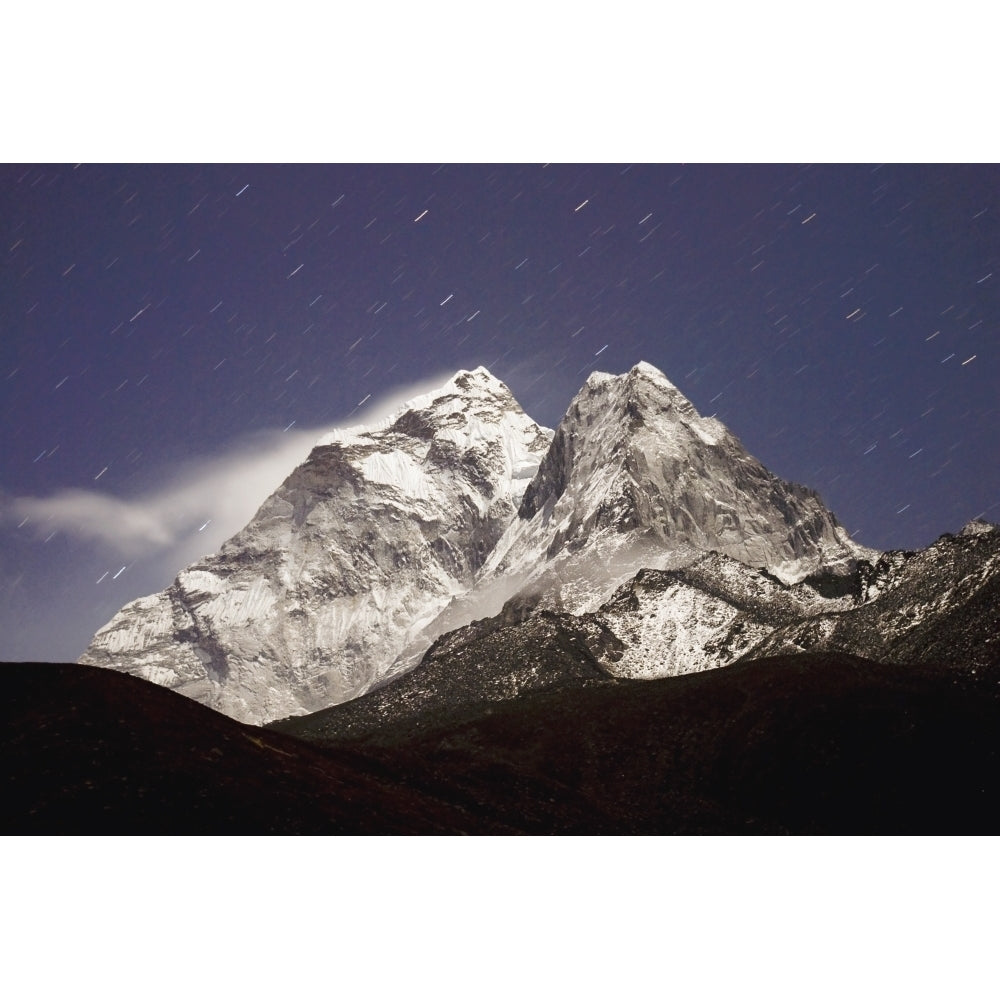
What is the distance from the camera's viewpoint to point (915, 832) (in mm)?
96188

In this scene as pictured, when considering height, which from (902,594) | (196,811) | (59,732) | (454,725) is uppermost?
(902,594)

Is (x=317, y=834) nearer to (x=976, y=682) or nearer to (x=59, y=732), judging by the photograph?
(x=59, y=732)

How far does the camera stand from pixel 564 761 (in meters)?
133

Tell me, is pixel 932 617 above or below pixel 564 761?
above

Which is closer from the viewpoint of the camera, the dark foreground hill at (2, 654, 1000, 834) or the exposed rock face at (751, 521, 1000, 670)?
the dark foreground hill at (2, 654, 1000, 834)

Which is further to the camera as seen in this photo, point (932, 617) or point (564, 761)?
point (932, 617)

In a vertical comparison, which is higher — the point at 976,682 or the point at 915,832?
the point at 976,682

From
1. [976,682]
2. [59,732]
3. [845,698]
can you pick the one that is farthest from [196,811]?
[976,682]

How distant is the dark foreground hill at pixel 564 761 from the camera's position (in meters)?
71.6

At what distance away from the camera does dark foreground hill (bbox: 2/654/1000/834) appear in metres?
71.6

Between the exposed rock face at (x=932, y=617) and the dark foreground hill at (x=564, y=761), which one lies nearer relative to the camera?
the dark foreground hill at (x=564, y=761)

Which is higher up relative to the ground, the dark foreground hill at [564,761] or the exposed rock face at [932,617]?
the exposed rock face at [932,617]

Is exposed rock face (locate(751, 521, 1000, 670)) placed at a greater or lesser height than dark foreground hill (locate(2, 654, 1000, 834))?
greater

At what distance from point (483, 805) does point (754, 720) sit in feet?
137
